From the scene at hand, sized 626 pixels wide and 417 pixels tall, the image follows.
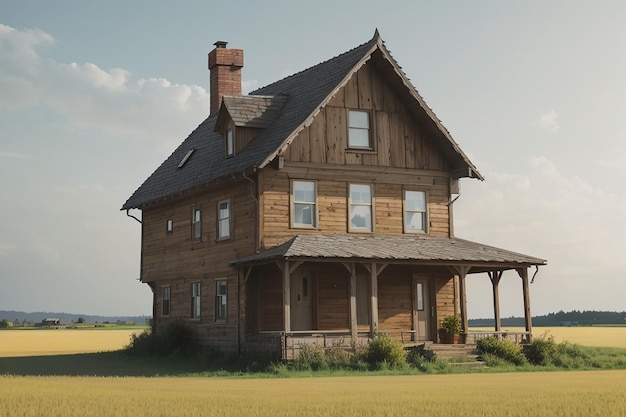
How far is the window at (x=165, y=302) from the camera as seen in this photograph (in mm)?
44031

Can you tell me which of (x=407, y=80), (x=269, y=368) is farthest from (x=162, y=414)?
(x=407, y=80)

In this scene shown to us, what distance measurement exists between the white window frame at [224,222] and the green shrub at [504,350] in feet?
34.8

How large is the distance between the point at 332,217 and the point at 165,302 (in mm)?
11779

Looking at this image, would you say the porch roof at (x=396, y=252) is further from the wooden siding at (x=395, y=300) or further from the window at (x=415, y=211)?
the wooden siding at (x=395, y=300)

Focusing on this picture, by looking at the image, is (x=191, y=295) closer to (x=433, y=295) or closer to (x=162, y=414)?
(x=433, y=295)

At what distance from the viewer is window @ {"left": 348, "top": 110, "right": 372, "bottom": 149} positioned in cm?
3719

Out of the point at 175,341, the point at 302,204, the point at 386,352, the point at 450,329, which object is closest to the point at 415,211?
the point at 450,329

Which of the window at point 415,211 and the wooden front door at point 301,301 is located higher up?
the window at point 415,211

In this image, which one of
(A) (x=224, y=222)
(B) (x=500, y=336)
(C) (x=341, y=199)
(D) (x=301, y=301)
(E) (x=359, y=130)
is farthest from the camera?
(A) (x=224, y=222)

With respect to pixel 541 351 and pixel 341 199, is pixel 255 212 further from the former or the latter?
pixel 541 351

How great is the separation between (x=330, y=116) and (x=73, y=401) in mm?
18652

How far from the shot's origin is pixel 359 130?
3738 cm

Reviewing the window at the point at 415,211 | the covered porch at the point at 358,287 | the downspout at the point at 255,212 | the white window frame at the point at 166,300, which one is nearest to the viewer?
the covered porch at the point at 358,287

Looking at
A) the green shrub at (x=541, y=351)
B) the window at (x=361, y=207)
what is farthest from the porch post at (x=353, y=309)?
the green shrub at (x=541, y=351)
